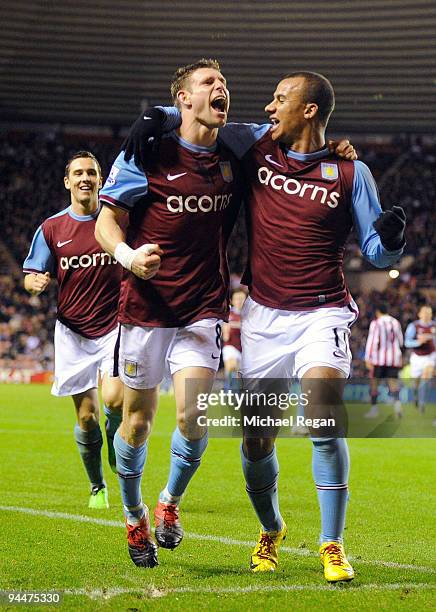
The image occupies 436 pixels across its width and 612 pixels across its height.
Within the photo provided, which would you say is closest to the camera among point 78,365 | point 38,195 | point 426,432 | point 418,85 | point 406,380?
point 78,365

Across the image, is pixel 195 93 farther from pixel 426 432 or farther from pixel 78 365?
pixel 426 432

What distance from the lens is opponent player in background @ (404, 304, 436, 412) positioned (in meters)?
16.9

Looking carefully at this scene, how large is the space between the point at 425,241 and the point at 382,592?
28.9 m

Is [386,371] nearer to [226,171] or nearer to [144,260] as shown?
[226,171]

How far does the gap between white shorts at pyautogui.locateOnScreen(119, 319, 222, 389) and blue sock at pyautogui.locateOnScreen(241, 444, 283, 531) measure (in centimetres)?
53

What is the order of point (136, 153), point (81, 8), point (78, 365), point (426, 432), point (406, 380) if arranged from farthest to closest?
1. point (81, 8)
2. point (406, 380)
3. point (426, 432)
4. point (78, 365)
5. point (136, 153)

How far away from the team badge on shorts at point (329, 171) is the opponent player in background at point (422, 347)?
12052 mm

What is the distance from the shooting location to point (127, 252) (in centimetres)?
471

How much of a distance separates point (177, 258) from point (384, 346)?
11999 mm

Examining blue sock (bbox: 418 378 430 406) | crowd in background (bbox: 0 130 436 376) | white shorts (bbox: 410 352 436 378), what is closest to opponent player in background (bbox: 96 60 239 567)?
white shorts (bbox: 410 352 436 378)

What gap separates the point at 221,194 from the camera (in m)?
5.10

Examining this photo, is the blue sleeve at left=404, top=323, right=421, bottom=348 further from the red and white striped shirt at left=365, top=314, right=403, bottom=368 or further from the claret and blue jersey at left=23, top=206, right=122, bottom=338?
the claret and blue jersey at left=23, top=206, right=122, bottom=338

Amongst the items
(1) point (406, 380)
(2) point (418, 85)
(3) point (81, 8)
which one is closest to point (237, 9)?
(3) point (81, 8)

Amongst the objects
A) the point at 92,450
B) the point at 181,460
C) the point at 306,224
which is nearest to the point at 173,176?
the point at 306,224
